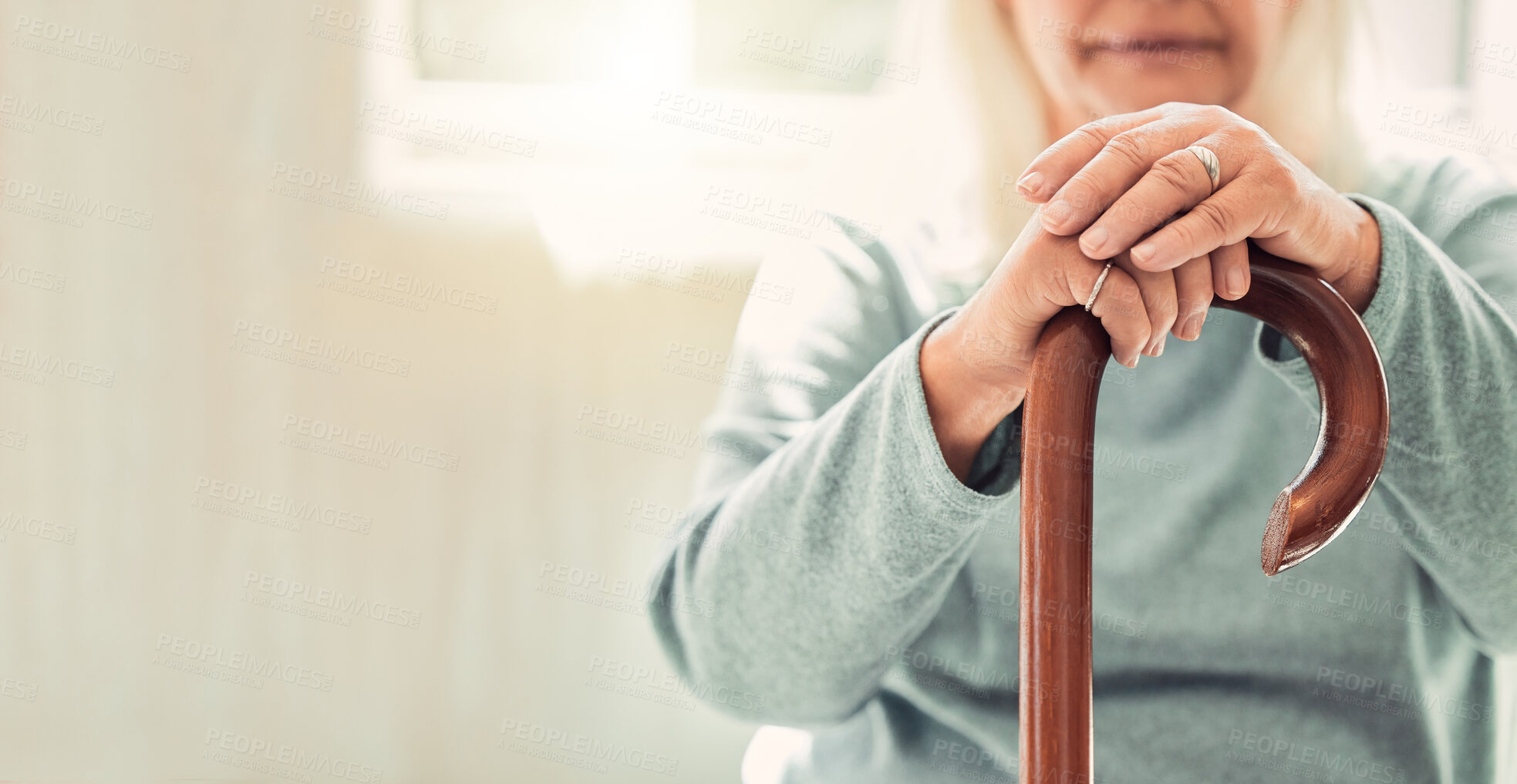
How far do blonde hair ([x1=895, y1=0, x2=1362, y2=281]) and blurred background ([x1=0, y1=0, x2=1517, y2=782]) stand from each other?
14 centimetres

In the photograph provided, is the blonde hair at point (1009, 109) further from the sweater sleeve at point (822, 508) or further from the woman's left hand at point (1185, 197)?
the woman's left hand at point (1185, 197)

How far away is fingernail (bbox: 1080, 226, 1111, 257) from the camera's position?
43 centimetres

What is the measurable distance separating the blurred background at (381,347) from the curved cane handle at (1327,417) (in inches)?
26.1

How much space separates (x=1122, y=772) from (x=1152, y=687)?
0.23 ft

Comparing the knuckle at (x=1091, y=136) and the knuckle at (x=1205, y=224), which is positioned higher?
the knuckle at (x=1091, y=136)

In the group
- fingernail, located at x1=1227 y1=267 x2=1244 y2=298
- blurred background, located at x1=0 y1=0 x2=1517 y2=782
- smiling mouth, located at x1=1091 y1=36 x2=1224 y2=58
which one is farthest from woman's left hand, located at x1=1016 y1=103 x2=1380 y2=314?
blurred background, located at x1=0 y1=0 x2=1517 y2=782

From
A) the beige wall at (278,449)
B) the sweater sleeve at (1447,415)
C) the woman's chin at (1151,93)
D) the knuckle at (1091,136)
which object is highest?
the knuckle at (1091,136)

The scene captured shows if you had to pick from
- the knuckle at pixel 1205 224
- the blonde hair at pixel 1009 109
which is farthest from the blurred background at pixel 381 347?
the knuckle at pixel 1205 224

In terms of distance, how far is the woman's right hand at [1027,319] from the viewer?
1.44 ft

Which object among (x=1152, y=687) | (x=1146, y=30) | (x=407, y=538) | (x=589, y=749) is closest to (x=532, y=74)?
(x=407, y=538)

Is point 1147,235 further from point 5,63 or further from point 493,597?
point 5,63

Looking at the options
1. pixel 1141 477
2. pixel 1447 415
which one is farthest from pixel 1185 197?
pixel 1141 477

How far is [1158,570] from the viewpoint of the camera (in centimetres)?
77

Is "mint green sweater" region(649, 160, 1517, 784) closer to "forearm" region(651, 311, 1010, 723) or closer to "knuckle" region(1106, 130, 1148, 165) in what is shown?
"forearm" region(651, 311, 1010, 723)
